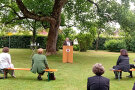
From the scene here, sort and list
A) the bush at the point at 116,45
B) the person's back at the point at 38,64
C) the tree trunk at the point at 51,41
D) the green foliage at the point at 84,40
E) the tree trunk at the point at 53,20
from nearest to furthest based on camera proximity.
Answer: the person's back at the point at 38,64
the tree trunk at the point at 53,20
the tree trunk at the point at 51,41
the green foliage at the point at 84,40
the bush at the point at 116,45

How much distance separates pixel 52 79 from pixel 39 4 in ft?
39.5

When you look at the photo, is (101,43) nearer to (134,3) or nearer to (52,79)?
(134,3)

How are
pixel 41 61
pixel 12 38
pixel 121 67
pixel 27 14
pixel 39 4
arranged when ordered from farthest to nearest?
pixel 12 38 → pixel 39 4 → pixel 27 14 → pixel 121 67 → pixel 41 61

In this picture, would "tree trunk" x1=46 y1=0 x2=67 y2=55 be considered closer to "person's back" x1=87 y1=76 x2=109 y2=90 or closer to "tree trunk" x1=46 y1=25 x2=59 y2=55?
"tree trunk" x1=46 y1=25 x2=59 y2=55

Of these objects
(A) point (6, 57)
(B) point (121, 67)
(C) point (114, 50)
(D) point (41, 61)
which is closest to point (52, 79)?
(D) point (41, 61)

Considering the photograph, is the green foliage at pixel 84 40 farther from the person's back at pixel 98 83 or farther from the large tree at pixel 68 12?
the person's back at pixel 98 83

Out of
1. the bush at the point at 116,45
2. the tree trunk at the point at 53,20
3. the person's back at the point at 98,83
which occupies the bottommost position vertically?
the person's back at the point at 98,83

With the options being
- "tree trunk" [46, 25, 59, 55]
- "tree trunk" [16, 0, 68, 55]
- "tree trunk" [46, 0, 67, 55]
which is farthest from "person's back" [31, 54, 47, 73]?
"tree trunk" [46, 25, 59, 55]

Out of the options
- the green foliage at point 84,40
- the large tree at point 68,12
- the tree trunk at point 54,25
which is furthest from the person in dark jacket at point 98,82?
the green foliage at point 84,40

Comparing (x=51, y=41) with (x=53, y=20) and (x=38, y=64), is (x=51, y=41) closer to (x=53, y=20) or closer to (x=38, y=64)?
(x=53, y=20)

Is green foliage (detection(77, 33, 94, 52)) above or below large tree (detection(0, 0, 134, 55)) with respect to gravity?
below

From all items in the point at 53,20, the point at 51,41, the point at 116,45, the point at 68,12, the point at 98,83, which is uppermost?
the point at 68,12

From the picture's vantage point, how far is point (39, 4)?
19.2 m

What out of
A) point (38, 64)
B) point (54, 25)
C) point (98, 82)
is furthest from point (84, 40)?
point (98, 82)
